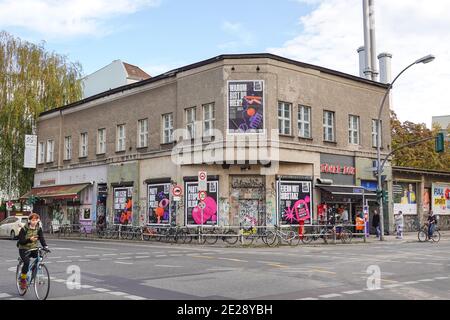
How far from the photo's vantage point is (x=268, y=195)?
28.3 metres

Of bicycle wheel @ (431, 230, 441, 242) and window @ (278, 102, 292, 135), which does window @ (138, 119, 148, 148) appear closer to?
window @ (278, 102, 292, 135)

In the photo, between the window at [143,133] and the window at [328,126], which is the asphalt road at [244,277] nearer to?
the window at [328,126]

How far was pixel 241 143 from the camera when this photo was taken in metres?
27.7

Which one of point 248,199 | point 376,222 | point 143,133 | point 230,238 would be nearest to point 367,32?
point 376,222

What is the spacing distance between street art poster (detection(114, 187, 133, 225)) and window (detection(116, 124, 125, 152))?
282 cm

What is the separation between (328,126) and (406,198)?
10.0 meters

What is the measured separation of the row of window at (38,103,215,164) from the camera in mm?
29375

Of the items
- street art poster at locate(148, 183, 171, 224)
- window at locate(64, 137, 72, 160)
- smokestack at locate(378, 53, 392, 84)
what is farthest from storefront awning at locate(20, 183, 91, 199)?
smokestack at locate(378, 53, 392, 84)

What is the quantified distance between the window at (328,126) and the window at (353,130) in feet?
5.51
